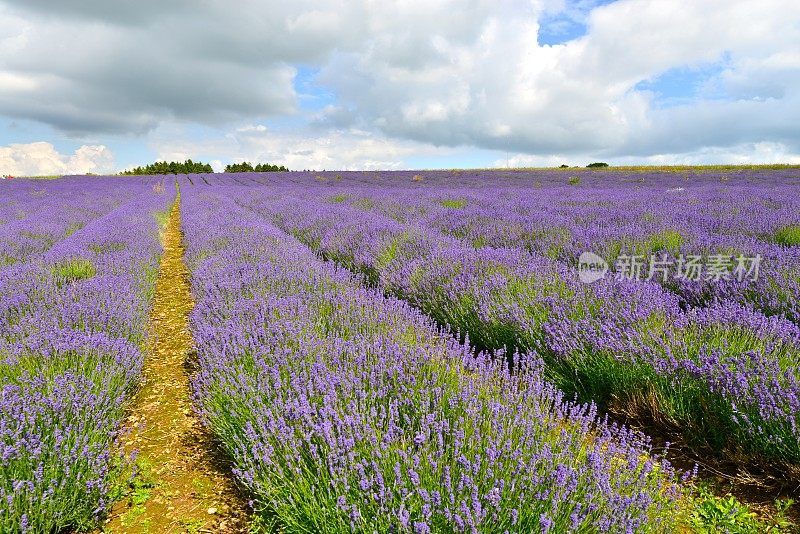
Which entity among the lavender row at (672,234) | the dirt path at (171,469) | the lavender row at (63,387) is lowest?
the dirt path at (171,469)

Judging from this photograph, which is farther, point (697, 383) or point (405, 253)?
point (405, 253)

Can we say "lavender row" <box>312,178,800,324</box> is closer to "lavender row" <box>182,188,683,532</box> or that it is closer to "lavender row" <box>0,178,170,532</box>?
"lavender row" <box>182,188,683,532</box>

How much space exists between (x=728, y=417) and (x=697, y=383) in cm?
19

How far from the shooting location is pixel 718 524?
179 centimetres

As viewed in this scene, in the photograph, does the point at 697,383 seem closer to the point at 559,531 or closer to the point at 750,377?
the point at 750,377

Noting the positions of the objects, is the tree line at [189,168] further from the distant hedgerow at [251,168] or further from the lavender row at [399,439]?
the lavender row at [399,439]

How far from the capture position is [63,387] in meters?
2.10

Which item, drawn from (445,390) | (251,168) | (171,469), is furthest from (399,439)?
(251,168)

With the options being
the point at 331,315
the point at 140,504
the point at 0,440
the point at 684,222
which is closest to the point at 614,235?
the point at 684,222

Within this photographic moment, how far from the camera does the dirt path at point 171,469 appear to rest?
6.08 feet

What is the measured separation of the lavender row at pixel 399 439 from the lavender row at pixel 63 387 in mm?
464

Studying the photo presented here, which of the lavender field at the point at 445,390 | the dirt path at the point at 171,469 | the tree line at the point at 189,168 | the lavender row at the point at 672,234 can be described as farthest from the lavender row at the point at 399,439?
the tree line at the point at 189,168

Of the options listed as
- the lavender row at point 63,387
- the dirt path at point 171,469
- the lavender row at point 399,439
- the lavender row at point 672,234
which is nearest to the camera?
the lavender row at point 399,439

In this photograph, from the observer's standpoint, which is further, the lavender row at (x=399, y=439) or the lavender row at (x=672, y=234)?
the lavender row at (x=672, y=234)
